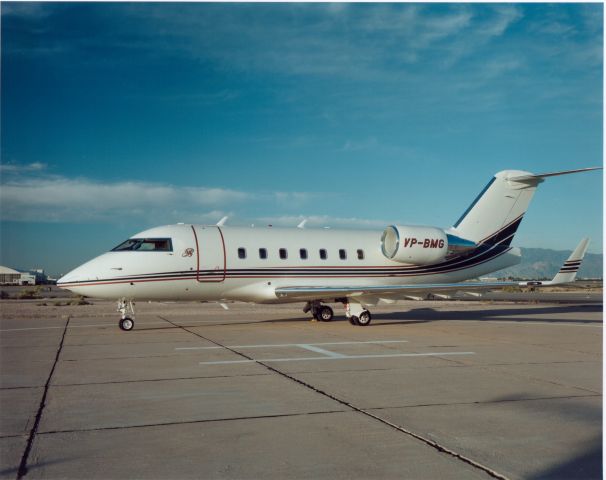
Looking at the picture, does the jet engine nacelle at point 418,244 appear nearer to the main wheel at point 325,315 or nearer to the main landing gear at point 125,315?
the main wheel at point 325,315

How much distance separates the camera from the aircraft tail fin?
21.7 m

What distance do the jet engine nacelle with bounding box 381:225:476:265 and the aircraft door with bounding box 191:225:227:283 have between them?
619 centimetres

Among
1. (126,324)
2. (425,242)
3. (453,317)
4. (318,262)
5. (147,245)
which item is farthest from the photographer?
(453,317)

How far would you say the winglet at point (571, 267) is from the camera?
1956cm

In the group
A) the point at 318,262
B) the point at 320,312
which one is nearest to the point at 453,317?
the point at 320,312

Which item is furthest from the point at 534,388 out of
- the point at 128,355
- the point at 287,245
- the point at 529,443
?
the point at 287,245

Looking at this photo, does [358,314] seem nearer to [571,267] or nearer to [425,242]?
[425,242]

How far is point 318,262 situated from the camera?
1973 cm

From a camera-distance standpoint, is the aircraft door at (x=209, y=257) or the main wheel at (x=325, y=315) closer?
the aircraft door at (x=209, y=257)

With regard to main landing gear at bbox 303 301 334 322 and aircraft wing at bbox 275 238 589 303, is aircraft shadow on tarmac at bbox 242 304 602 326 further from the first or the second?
aircraft wing at bbox 275 238 589 303

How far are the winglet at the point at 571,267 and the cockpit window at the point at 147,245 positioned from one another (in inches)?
478

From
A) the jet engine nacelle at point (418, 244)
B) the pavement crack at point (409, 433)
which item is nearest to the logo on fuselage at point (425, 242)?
the jet engine nacelle at point (418, 244)

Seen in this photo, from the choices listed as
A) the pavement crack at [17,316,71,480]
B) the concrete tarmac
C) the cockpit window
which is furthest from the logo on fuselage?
the pavement crack at [17,316,71,480]

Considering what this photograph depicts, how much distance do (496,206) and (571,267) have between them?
11.5 feet
